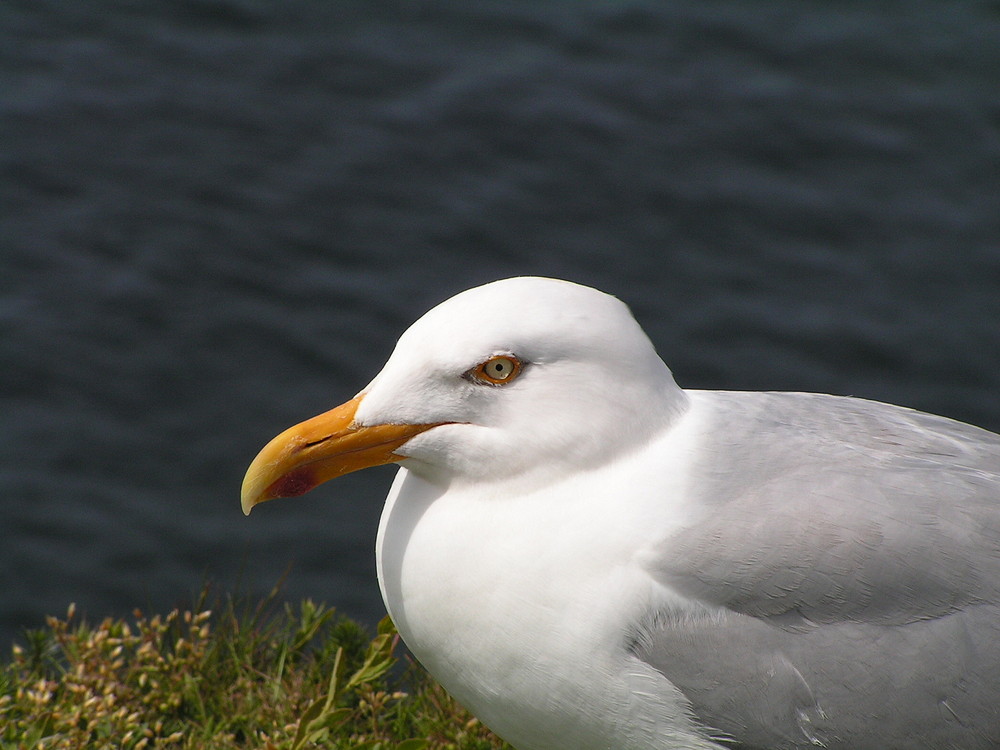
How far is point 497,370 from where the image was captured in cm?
365

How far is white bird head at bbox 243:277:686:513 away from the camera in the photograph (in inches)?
143

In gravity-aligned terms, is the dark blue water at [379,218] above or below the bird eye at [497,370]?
below

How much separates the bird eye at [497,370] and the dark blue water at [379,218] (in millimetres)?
4075

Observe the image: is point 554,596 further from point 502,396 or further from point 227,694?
point 227,694

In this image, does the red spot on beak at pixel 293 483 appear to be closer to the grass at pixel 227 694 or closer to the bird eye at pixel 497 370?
the bird eye at pixel 497 370

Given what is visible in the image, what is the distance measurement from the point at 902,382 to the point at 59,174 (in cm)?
591

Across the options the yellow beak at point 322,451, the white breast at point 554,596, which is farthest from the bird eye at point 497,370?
the white breast at point 554,596

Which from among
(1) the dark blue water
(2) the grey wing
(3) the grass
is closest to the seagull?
(2) the grey wing

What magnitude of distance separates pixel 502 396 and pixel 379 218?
5822 millimetres

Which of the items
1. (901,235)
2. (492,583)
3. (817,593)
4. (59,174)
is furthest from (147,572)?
(901,235)

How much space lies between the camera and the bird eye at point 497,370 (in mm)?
3633

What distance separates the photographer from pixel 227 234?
904 cm

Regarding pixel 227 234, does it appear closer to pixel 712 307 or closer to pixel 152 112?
pixel 152 112

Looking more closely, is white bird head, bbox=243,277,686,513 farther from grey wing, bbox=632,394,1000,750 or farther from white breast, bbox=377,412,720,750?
grey wing, bbox=632,394,1000,750
